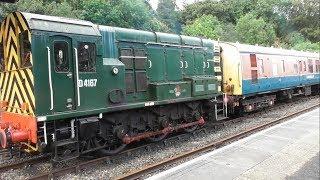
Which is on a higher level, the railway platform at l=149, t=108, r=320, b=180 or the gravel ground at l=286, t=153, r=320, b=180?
the railway platform at l=149, t=108, r=320, b=180

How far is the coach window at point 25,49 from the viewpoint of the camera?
6941mm

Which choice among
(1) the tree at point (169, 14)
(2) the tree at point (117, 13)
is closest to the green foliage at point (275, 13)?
(1) the tree at point (169, 14)

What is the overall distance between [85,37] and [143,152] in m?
3.65

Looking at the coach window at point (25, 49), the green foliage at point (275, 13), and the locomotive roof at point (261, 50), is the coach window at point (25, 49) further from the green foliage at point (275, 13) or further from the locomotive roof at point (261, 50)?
the green foliage at point (275, 13)

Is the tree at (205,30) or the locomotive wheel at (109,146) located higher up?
the tree at (205,30)

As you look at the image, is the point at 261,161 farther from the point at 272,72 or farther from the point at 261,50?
the point at 272,72

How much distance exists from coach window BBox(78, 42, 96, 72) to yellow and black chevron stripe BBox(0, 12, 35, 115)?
1.12m

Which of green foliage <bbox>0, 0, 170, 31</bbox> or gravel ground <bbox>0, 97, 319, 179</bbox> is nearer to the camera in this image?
gravel ground <bbox>0, 97, 319, 179</bbox>

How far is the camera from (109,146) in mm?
8922

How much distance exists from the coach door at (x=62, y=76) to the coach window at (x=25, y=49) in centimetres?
44

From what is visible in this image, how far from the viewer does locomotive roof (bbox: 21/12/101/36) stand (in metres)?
6.85

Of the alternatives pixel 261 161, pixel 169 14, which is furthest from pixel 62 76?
pixel 169 14

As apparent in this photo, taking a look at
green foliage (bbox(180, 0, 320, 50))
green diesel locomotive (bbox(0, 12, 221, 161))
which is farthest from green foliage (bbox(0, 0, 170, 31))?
green foliage (bbox(180, 0, 320, 50))

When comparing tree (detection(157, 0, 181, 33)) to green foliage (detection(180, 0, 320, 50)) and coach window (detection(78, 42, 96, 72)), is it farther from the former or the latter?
coach window (detection(78, 42, 96, 72))
